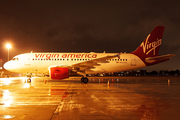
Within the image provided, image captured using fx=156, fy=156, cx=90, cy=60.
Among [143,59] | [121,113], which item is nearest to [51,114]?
[121,113]

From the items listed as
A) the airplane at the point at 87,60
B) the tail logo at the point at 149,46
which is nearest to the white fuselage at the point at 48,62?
the airplane at the point at 87,60

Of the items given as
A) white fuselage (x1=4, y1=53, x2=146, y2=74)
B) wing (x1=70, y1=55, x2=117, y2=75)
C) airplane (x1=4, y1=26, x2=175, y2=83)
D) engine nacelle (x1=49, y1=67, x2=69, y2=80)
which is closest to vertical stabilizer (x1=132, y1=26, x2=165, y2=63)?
airplane (x1=4, y1=26, x2=175, y2=83)

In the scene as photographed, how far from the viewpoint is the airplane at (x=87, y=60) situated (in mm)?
20516

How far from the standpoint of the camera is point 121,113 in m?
6.43

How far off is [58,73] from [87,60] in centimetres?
468

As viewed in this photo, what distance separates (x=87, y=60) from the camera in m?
20.8

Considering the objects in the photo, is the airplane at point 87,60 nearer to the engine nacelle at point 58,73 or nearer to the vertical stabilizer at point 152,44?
the vertical stabilizer at point 152,44

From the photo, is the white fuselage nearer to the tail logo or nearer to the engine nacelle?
the engine nacelle

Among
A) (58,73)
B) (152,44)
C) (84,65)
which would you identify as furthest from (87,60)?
(152,44)

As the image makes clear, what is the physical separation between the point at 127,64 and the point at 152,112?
52.0 feet

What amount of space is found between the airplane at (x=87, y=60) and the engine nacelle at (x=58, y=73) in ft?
4.09

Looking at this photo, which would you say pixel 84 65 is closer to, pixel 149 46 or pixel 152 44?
pixel 149 46

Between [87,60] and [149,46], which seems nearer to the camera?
[87,60]

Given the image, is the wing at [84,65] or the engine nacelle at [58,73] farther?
the wing at [84,65]
